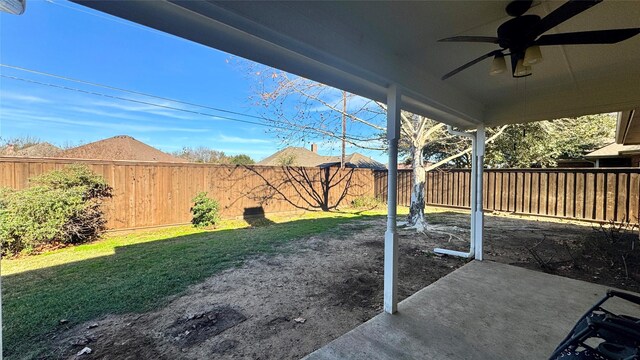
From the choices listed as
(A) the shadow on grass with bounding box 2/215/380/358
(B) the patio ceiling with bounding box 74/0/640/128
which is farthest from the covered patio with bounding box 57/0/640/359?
(A) the shadow on grass with bounding box 2/215/380/358

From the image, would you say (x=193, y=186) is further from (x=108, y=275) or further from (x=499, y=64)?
(x=499, y=64)

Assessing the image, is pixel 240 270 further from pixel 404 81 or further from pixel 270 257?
pixel 404 81

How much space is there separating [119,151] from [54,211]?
29.4 feet

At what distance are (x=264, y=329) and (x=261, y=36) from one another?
7.53 ft

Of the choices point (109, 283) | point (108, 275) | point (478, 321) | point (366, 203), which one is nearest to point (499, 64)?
point (478, 321)

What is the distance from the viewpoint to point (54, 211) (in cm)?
468

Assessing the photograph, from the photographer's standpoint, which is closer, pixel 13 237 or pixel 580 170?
pixel 13 237

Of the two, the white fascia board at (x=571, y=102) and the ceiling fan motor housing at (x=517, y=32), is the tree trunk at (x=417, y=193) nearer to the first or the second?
the white fascia board at (x=571, y=102)

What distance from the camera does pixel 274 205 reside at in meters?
9.01

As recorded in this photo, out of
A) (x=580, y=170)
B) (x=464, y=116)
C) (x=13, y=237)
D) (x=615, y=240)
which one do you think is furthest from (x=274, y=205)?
(x=580, y=170)

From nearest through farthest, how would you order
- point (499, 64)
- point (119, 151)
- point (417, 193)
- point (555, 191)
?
point (499, 64) < point (417, 193) < point (555, 191) < point (119, 151)

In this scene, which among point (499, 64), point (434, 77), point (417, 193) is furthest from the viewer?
point (417, 193)

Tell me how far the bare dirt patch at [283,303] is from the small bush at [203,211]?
9.92 ft

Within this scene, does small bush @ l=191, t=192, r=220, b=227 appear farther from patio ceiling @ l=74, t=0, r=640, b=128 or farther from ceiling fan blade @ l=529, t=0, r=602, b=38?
ceiling fan blade @ l=529, t=0, r=602, b=38
